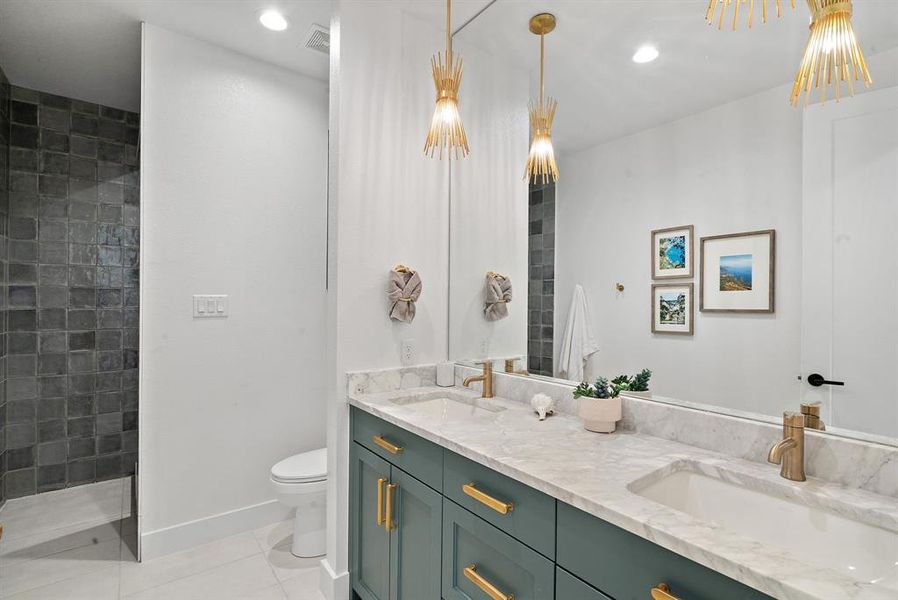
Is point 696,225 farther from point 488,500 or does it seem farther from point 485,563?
point 485,563

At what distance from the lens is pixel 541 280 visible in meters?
1.83

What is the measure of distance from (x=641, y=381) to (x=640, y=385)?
0.5 inches

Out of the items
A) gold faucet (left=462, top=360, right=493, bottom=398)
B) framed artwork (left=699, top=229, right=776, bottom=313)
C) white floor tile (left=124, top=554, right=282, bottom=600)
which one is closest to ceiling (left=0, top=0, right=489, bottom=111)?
framed artwork (left=699, top=229, right=776, bottom=313)

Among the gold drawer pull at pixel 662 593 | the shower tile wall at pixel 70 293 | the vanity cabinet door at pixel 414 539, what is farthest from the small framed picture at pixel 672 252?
the shower tile wall at pixel 70 293

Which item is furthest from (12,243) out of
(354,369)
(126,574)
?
(354,369)

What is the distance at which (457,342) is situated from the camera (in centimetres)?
221

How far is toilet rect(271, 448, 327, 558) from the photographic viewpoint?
216 centimetres

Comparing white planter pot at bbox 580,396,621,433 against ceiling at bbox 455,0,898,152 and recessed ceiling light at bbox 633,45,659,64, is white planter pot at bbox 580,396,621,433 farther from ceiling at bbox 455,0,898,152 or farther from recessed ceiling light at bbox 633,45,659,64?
recessed ceiling light at bbox 633,45,659,64

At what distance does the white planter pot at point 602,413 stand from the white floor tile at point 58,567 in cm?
240

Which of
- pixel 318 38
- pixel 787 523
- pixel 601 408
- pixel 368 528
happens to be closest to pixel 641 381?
pixel 601 408

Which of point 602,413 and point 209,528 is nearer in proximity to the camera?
point 602,413

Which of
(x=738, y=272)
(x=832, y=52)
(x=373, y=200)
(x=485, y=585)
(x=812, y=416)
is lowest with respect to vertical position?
(x=485, y=585)

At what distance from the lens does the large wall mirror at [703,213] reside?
1020 millimetres

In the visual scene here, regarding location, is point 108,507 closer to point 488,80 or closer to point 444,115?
point 444,115
